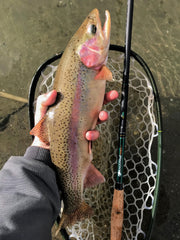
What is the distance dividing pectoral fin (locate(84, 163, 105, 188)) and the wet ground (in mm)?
914

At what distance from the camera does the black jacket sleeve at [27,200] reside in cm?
119

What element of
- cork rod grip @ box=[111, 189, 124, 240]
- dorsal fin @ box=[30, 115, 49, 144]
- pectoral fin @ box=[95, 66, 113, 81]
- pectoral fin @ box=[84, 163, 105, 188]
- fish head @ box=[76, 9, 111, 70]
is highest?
fish head @ box=[76, 9, 111, 70]

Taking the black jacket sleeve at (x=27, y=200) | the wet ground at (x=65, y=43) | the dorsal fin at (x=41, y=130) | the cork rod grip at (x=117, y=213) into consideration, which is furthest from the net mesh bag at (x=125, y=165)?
the black jacket sleeve at (x=27, y=200)

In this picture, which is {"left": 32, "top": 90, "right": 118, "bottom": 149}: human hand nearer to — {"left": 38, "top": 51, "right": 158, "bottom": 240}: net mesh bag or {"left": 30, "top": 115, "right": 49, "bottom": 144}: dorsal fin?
{"left": 30, "top": 115, "right": 49, "bottom": 144}: dorsal fin

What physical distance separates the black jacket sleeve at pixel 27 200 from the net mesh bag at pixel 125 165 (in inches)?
32.0

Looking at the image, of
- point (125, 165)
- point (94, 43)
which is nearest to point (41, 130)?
point (94, 43)

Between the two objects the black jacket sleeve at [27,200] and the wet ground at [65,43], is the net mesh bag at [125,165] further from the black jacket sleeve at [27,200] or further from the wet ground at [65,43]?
the black jacket sleeve at [27,200]

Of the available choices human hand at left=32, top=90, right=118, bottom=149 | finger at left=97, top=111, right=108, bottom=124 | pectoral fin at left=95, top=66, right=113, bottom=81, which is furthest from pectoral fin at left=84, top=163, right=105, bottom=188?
pectoral fin at left=95, top=66, right=113, bottom=81

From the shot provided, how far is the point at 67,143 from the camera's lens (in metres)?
1.60

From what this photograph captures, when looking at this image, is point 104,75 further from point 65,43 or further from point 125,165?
point 65,43

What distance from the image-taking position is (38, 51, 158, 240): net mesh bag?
219 centimetres

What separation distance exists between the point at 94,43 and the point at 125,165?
135cm

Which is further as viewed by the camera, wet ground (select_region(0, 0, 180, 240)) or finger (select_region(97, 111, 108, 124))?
wet ground (select_region(0, 0, 180, 240))

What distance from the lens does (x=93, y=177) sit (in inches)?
70.7
